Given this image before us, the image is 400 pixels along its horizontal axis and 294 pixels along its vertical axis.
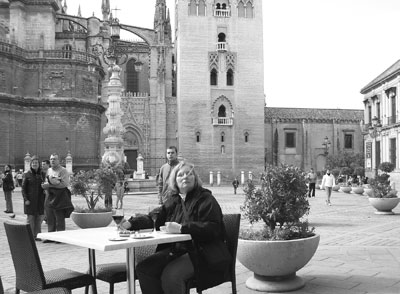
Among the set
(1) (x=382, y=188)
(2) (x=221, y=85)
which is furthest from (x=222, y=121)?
(1) (x=382, y=188)

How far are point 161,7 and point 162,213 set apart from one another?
158ft

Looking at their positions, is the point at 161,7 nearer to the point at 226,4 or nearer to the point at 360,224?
the point at 226,4

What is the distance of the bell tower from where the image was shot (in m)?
45.0

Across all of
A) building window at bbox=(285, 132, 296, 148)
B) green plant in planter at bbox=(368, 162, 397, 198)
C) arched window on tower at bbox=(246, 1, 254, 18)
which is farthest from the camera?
building window at bbox=(285, 132, 296, 148)

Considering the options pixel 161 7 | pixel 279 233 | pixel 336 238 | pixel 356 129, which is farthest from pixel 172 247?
pixel 356 129

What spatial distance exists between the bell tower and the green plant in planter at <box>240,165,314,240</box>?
38681 mm

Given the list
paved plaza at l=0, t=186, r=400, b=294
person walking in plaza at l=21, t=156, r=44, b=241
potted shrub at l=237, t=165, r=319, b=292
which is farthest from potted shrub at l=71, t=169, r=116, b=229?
potted shrub at l=237, t=165, r=319, b=292

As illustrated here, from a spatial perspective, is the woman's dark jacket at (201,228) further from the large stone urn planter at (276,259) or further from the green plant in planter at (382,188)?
the green plant in planter at (382,188)

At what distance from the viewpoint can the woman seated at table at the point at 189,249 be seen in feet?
14.8

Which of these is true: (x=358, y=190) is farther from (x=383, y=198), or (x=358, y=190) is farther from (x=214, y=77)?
(x=214, y=77)

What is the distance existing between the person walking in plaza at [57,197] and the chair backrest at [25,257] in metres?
5.15

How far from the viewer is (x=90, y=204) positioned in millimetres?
10750

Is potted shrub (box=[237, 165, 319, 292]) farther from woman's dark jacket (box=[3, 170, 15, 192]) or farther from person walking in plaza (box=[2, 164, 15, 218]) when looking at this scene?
woman's dark jacket (box=[3, 170, 15, 192])

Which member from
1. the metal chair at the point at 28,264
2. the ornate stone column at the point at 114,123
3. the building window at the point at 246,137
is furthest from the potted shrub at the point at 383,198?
the building window at the point at 246,137
